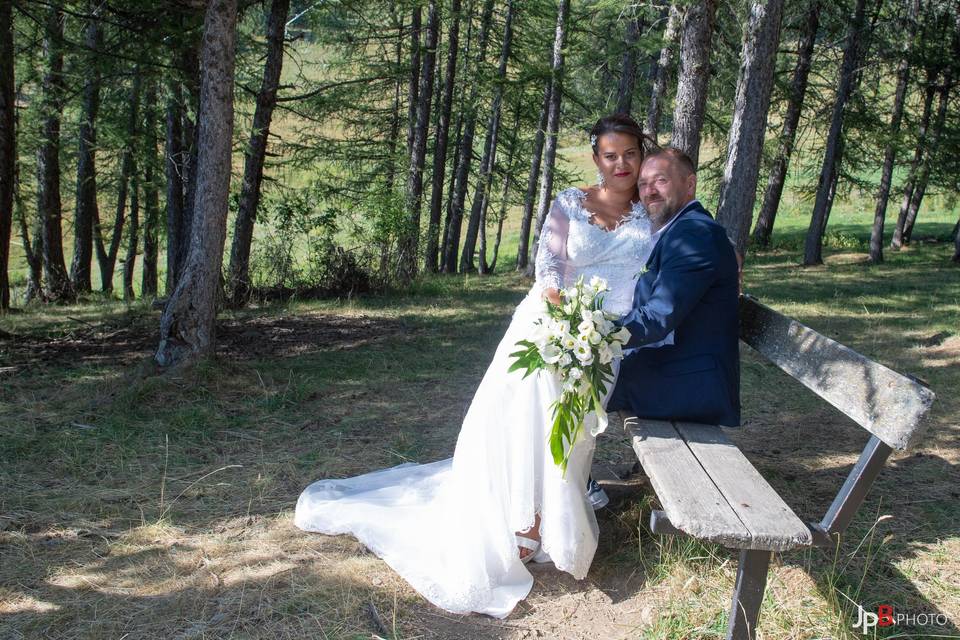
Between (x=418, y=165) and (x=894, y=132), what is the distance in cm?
1052

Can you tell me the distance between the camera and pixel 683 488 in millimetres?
2787

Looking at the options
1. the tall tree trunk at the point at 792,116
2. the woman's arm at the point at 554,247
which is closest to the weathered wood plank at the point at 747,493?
the woman's arm at the point at 554,247

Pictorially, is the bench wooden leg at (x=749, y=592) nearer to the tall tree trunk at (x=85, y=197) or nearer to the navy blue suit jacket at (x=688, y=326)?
the navy blue suit jacket at (x=688, y=326)

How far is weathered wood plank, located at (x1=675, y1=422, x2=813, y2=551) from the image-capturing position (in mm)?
2461

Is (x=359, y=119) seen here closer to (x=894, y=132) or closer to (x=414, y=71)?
(x=414, y=71)

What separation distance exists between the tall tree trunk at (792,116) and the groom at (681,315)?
12796mm

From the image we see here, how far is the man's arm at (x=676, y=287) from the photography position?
3.29 metres

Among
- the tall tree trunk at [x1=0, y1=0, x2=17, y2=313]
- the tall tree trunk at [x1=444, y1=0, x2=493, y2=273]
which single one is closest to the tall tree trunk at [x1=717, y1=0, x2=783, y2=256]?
the tall tree trunk at [x1=0, y1=0, x2=17, y2=313]

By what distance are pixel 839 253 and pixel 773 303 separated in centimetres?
1075

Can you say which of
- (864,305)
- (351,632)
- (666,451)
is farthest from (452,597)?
(864,305)

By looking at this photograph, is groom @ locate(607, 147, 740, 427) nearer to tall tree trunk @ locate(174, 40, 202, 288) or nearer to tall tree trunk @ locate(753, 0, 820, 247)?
tall tree trunk @ locate(174, 40, 202, 288)

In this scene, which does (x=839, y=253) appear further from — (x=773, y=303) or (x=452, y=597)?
(x=452, y=597)

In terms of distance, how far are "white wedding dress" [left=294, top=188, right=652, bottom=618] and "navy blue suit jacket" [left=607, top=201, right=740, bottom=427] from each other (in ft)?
1.18

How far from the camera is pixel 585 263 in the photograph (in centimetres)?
393
